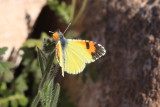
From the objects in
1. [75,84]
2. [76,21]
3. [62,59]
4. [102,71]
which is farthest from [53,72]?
[76,21]

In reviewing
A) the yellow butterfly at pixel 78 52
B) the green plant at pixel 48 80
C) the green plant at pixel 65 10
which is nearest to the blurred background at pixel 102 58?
the green plant at pixel 65 10

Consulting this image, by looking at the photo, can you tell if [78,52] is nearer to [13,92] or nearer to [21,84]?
[21,84]

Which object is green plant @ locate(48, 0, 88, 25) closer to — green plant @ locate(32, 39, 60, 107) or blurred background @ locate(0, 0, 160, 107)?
blurred background @ locate(0, 0, 160, 107)

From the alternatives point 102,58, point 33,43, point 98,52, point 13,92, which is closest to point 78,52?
point 98,52

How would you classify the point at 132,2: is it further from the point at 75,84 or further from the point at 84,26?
the point at 75,84

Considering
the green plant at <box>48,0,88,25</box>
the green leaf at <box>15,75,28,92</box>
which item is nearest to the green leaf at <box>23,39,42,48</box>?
the green leaf at <box>15,75,28,92</box>

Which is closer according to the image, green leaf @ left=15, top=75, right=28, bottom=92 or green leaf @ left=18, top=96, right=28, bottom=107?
green leaf @ left=18, top=96, right=28, bottom=107
